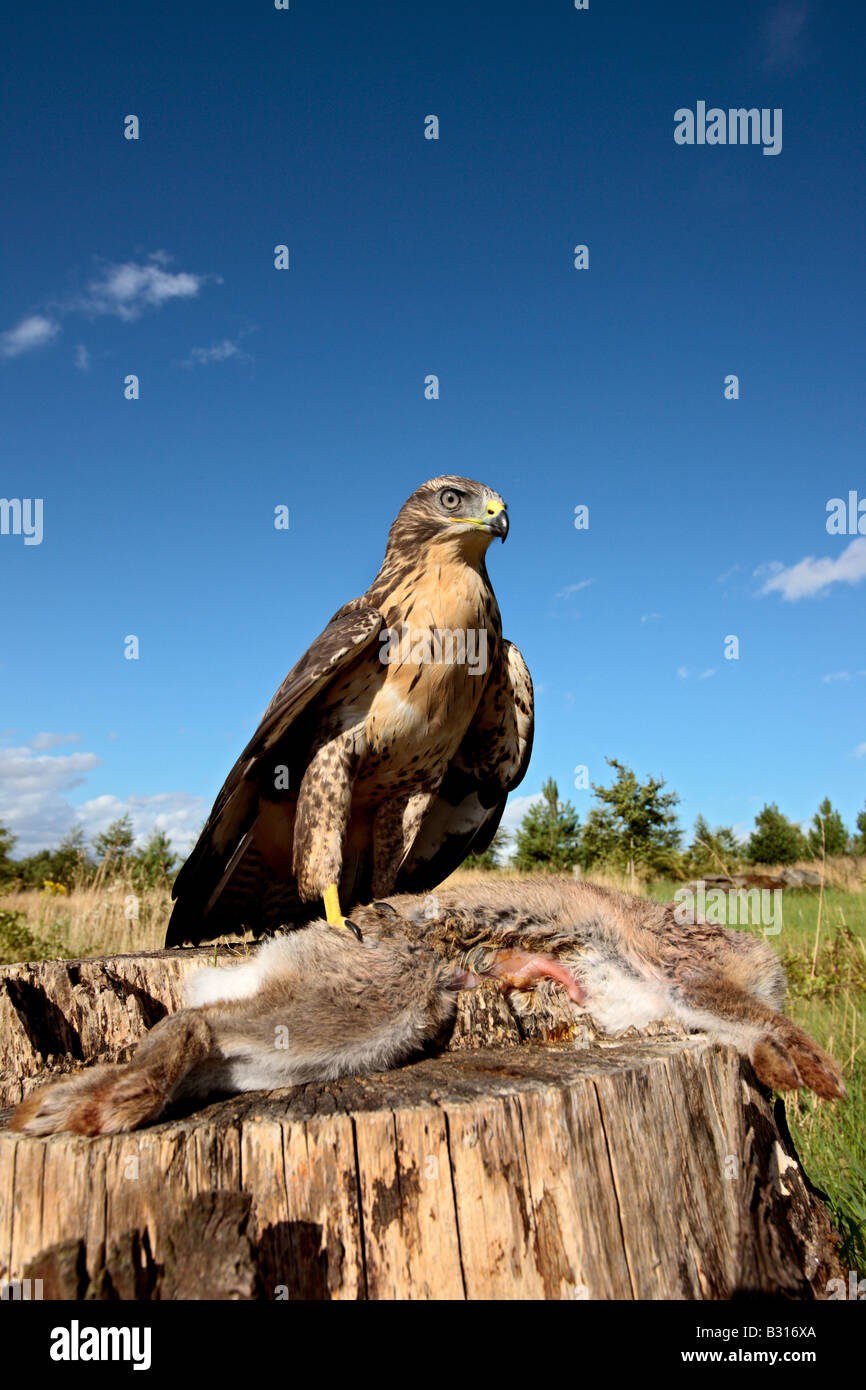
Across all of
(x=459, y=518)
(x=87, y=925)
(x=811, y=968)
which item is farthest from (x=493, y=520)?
(x=87, y=925)

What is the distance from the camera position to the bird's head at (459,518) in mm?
4465

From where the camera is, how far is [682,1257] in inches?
81.8

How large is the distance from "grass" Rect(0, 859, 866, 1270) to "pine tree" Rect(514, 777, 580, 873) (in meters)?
9.70

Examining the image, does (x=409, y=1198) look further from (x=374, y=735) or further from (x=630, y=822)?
(x=630, y=822)

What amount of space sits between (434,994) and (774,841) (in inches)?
1247

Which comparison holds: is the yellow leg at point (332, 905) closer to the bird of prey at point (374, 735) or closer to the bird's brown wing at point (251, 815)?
the bird of prey at point (374, 735)

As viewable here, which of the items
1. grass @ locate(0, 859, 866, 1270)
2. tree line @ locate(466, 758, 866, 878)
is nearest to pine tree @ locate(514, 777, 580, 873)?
tree line @ locate(466, 758, 866, 878)

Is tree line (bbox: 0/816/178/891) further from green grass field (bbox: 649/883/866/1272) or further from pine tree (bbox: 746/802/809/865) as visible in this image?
pine tree (bbox: 746/802/809/865)

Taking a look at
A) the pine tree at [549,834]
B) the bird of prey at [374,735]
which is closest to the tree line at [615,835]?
the pine tree at [549,834]

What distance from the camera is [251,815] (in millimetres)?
4316

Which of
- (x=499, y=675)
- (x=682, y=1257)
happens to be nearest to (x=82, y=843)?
(x=499, y=675)
